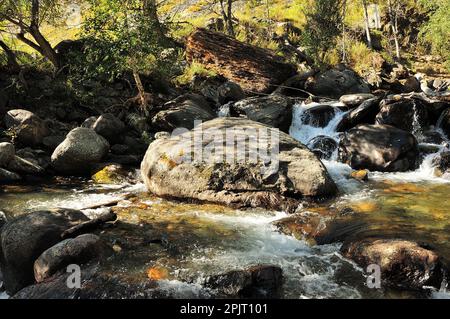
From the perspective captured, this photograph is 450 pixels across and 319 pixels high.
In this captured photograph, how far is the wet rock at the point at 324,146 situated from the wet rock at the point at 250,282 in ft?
31.4

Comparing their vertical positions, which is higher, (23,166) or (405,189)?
(23,166)

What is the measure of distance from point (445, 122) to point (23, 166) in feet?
51.1

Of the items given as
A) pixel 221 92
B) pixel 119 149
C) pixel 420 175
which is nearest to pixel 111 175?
pixel 119 149

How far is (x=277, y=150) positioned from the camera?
38.8 ft

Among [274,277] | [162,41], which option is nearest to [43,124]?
[162,41]

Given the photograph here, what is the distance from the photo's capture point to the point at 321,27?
25.6 m

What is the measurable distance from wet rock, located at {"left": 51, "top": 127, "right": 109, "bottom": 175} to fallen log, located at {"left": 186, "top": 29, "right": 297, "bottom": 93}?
10187mm

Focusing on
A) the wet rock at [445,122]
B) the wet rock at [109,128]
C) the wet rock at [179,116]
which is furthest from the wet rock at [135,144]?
the wet rock at [445,122]

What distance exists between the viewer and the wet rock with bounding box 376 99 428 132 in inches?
633

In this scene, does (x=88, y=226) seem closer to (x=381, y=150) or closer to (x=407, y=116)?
(x=381, y=150)

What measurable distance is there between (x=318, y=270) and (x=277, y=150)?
200 inches

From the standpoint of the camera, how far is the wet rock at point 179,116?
52.9 ft
